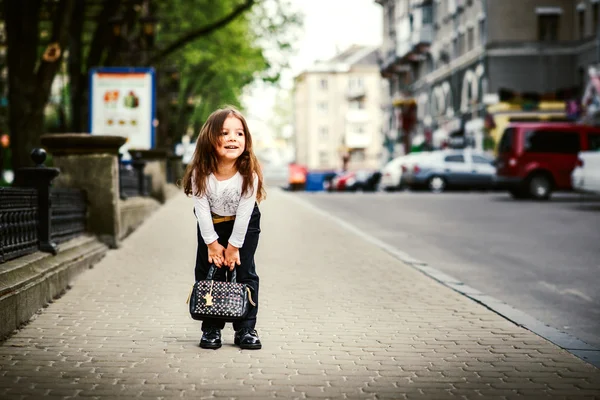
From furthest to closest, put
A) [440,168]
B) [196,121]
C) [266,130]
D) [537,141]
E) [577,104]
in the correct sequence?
1. [266,130]
2. [196,121]
3. [577,104]
4. [440,168]
5. [537,141]

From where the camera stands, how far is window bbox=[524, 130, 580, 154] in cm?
2783

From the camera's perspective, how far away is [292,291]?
29.5 feet

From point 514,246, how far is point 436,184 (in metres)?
23.7

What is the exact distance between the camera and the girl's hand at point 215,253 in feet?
19.8

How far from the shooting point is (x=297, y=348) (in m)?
6.29

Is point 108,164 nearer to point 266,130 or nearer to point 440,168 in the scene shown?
point 440,168

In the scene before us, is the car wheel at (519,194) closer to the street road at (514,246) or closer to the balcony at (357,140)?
the street road at (514,246)

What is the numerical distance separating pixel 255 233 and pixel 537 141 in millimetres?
22849

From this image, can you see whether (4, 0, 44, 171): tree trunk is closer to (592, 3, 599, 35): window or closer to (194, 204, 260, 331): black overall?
(194, 204, 260, 331): black overall

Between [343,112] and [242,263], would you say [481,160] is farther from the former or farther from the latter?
[343,112]

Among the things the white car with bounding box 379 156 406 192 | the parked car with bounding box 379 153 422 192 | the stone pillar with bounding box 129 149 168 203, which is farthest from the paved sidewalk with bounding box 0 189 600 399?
the white car with bounding box 379 156 406 192

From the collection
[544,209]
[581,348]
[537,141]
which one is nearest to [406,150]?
[537,141]

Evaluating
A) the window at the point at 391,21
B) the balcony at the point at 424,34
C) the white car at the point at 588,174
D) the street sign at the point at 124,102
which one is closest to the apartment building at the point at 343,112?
the window at the point at 391,21

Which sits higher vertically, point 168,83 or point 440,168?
point 168,83
